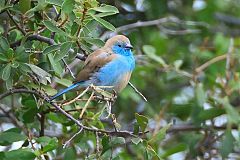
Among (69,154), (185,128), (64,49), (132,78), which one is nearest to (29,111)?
(69,154)

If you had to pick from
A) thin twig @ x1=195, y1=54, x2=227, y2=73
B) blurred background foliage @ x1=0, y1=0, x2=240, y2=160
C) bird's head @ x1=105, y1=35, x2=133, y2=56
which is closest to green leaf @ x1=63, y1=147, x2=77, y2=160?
blurred background foliage @ x1=0, y1=0, x2=240, y2=160

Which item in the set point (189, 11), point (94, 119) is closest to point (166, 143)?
point (189, 11)

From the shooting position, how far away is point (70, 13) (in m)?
2.92

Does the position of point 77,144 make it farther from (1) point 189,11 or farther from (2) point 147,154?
(1) point 189,11

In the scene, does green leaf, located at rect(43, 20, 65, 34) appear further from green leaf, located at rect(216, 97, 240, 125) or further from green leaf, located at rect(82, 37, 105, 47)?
green leaf, located at rect(216, 97, 240, 125)

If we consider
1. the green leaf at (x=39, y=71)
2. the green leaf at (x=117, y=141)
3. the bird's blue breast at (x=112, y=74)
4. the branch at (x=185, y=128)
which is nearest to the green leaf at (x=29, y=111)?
the bird's blue breast at (x=112, y=74)

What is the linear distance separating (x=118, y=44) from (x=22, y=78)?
729 mm

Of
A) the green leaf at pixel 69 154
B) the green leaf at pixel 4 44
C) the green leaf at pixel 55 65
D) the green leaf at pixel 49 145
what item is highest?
the green leaf at pixel 4 44

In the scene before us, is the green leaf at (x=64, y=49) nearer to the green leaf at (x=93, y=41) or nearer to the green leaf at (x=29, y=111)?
the green leaf at (x=93, y=41)

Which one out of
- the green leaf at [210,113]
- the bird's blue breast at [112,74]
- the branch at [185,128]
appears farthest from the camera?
the branch at [185,128]

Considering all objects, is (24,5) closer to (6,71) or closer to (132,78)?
(6,71)

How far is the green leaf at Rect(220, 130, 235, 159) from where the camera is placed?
14.4ft

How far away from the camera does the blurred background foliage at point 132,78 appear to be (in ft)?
9.87

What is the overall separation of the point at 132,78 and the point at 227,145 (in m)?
1.05
